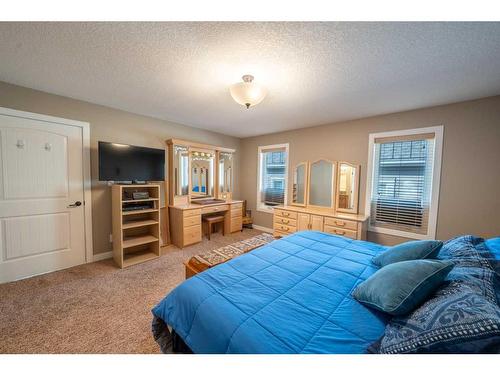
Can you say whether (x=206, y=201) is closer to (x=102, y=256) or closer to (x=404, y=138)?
(x=102, y=256)

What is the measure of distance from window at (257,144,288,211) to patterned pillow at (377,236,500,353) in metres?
3.41

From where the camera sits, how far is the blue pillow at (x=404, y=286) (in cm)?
91

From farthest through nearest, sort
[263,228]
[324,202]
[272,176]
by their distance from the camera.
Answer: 1. [263,228]
2. [272,176]
3. [324,202]

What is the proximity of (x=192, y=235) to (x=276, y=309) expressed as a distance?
110 inches

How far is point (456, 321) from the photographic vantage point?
0.70 m

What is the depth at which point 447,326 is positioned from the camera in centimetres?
70

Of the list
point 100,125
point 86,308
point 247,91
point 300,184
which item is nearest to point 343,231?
point 300,184

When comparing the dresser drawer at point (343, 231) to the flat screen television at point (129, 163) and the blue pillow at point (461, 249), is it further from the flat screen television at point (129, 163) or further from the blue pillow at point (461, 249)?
the flat screen television at point (129, 163)

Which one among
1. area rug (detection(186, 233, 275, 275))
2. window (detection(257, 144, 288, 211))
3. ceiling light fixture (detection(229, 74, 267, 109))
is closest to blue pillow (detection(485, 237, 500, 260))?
area rug (detection(186, 233, 275, 275))

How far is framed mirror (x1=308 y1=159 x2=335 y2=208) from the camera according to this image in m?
3.59

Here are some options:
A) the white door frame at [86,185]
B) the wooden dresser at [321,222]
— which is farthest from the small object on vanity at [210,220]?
the white door frame at [86,185]

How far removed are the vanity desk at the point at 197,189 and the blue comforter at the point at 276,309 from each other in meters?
2.20
